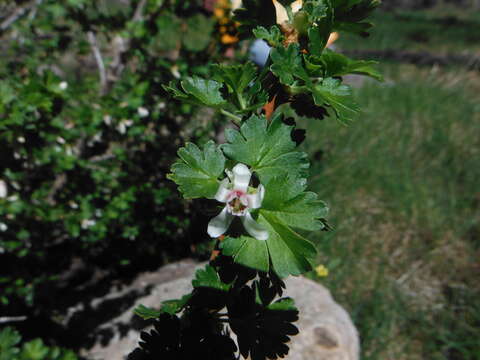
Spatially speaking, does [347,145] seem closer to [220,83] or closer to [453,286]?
[453,286]

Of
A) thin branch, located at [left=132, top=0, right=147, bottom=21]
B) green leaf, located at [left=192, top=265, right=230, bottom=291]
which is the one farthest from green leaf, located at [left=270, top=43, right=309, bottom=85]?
thin branch, located at [left=132, top=0, right=147, bottom=21]

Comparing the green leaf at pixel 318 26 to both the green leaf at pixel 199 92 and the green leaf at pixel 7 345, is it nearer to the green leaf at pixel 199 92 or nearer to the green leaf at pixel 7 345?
the green leaf at pixel 199 92

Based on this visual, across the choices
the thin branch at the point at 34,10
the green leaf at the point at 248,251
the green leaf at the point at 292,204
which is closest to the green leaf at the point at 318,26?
the green leaf at the point at 292,204

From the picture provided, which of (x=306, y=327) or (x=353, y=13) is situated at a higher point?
(x=353, y=13)

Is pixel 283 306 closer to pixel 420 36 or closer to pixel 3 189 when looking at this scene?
pixel 3 189

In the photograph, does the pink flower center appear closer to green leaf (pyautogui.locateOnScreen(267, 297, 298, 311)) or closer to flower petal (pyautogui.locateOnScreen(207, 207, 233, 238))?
flower petal (pyautogui.locateOnScreen(207, 207, 233, 238))

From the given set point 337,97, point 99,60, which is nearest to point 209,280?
point 337,97
